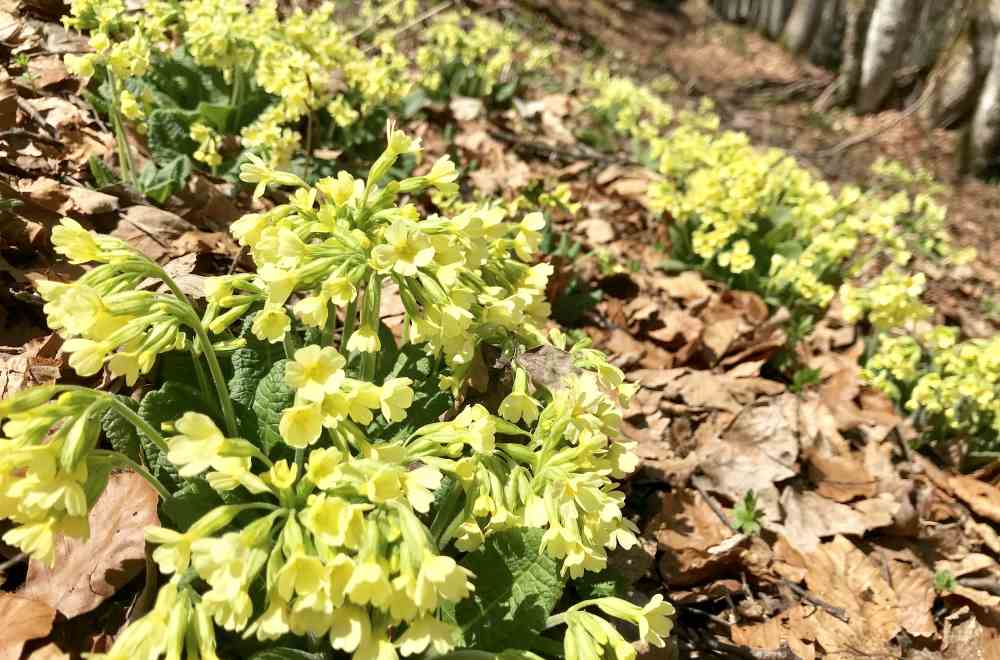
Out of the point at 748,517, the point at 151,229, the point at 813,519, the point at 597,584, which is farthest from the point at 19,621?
→ the point at 813,519

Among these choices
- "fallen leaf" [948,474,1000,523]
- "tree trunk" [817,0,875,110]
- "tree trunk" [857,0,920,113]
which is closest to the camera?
"fallen leaf" [948,474,1000,523]

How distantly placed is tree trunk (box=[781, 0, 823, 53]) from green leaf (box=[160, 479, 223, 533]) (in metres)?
23.6

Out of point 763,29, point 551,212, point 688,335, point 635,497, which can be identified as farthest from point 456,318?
point 763,29

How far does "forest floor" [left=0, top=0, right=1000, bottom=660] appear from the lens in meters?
2.43

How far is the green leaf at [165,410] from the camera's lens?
1.86 metres

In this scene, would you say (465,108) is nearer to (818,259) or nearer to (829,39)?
(818,259)

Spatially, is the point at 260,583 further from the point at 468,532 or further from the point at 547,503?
the point at 547,503

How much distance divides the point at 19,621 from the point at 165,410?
1.86ft

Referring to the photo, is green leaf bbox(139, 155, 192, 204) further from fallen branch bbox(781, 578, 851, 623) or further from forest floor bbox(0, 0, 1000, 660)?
fallen branch bbox(781, 578, 851, 623)

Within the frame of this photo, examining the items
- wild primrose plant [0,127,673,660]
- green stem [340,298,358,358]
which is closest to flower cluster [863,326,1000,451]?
wild primrose plant [0,127,673,660]

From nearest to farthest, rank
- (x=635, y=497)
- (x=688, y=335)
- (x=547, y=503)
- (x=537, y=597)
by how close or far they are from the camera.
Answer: (x=547, y=503) < (x=537, y=597) < (x=635, y=497) < (x=688, y=335)

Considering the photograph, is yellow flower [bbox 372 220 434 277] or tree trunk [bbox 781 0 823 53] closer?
yellow flower [bbox 372 220 434 277]

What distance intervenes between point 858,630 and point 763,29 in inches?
1083

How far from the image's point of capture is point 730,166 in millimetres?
4609
